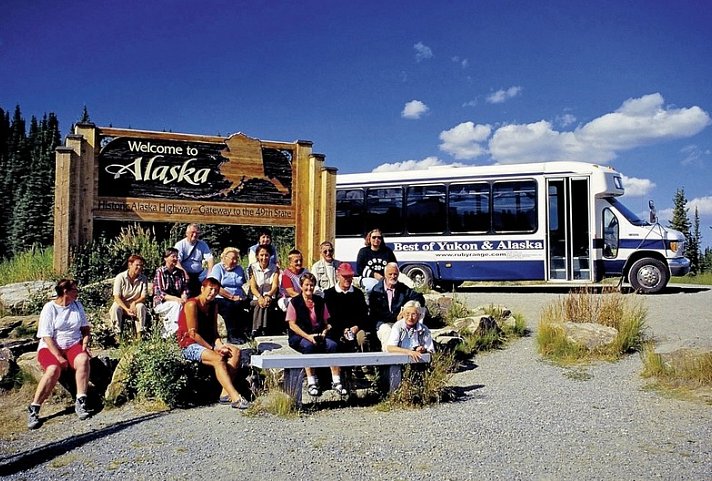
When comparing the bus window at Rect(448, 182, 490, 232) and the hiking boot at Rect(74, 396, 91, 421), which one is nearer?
the hiking boot at Rect(74, 396, 91, 421)

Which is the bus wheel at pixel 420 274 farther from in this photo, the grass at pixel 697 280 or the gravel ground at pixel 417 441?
the gravel ground at pixel 417 441

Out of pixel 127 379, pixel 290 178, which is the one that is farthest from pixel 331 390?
pixel 290 178

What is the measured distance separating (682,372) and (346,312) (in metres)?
3.66

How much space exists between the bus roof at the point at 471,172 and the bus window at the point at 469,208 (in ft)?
1.00

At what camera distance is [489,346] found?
9.96m

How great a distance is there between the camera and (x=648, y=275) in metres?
16.1

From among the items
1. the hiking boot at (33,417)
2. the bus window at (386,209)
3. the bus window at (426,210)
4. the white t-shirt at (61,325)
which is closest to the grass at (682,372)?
the white t-shirt at (61,325)

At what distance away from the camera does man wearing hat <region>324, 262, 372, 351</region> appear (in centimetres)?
811

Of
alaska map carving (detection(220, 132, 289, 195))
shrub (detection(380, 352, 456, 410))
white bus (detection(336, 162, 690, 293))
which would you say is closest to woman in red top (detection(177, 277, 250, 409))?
shrub (detection(380, 352, 456, 410))

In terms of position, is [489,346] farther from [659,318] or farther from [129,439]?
[129,439]

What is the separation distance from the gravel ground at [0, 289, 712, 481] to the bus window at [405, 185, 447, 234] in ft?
32.3

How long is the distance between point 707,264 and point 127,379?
36.8 meters

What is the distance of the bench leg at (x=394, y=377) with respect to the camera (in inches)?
291

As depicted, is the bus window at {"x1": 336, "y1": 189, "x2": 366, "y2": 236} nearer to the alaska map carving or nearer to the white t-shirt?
the alaska map carving
